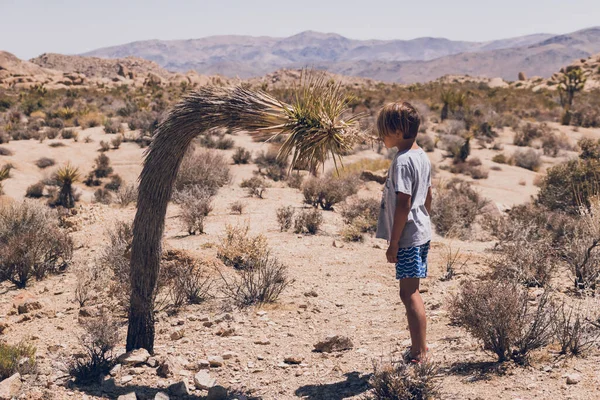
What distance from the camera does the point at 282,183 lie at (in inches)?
611

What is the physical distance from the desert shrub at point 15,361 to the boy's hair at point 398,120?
3.38 metres

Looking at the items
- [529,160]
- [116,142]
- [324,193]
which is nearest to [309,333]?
[324,193]

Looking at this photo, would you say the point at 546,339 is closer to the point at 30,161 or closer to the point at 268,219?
the point at 268,219

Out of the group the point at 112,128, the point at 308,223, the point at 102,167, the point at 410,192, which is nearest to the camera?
the point at 410,192

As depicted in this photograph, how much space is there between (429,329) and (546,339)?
1.26 metres

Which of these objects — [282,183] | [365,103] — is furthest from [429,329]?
[365,103]

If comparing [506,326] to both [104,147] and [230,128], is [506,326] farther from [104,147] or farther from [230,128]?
[104,147]

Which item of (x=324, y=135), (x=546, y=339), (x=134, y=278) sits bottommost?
(x=546, y=339)

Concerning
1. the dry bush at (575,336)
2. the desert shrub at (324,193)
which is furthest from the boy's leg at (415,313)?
the desert shrub at (324,193)

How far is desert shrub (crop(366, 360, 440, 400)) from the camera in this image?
145 inches

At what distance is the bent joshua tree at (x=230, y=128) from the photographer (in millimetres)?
4266

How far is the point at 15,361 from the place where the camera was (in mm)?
4492

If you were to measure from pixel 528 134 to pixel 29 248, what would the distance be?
21689mm

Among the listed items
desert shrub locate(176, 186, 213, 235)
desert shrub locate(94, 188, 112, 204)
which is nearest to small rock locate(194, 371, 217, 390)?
desert shrub locate(176, 186, 213, 235)
